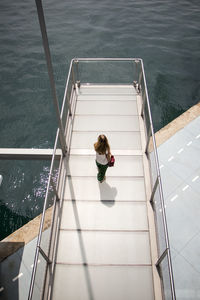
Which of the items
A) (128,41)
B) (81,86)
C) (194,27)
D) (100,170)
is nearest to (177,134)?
(81,86)

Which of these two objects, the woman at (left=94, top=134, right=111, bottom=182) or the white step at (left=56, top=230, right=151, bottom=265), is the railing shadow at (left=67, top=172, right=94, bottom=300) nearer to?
the white step at (left=56, top=230, right=151, bottom=265)

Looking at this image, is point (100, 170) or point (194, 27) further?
point (194, 27)

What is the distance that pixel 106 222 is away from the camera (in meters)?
5.23

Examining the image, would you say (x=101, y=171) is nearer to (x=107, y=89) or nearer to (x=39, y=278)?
(x=39, y=278)

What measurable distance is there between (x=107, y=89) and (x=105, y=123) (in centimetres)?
206

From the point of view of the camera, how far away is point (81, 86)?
28.7 feet

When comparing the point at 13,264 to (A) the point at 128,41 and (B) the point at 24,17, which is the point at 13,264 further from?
(B) the point at 24,17

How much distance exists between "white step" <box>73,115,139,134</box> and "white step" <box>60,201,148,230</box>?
8.66ft

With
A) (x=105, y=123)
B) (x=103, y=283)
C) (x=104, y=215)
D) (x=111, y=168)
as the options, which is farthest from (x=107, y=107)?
(x=103, y=283)

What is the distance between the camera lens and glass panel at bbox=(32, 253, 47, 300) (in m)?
3.85

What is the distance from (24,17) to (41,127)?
1436 cm

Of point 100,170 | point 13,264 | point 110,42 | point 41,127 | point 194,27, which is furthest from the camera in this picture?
point 194,27

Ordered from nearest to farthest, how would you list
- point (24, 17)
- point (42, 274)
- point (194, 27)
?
point (42, 274)
point (194, 27)
point (24, 17)

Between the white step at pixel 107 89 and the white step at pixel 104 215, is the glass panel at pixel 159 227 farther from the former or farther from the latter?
the white step at pixel 107 89
